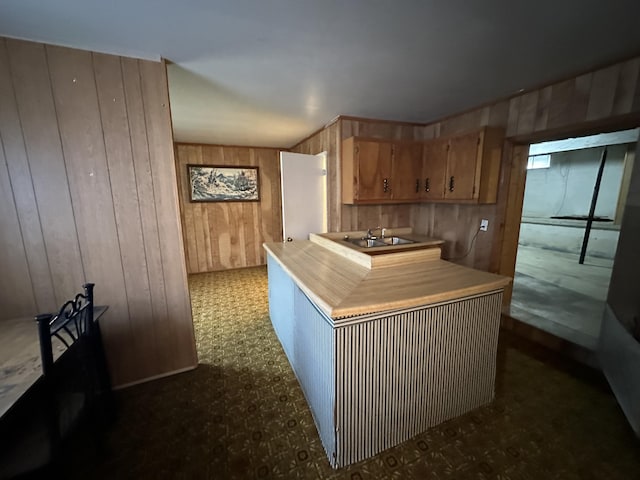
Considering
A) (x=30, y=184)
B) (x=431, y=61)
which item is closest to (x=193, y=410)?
(x=30, y=184)

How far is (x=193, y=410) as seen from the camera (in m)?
1.72

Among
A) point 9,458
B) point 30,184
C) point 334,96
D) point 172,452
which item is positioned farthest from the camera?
point 334,96

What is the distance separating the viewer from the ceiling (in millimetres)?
1250

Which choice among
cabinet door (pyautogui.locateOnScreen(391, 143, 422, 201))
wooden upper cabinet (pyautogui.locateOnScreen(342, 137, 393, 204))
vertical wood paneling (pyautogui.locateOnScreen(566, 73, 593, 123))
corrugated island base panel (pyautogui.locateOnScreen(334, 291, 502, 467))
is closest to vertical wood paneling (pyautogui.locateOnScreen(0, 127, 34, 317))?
corrugated island base panel (pyautogui.locateOnScreen(334, 291, 502, 467))

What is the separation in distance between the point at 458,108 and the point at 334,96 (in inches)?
56.2

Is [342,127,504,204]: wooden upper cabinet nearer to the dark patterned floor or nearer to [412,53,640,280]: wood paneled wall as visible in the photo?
[412,53,640,280]: wood paneled wall

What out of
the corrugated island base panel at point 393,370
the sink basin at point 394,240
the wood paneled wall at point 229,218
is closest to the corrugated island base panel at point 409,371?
the corrugated island base panel at point 393,370

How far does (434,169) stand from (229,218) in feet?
12.0

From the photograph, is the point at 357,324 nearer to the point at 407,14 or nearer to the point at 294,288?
the point at 294,288

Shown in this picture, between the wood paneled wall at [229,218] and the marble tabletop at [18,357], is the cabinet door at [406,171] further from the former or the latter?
the marble tabletop at [18,357]

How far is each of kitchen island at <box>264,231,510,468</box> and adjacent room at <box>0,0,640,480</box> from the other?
0.05 ft

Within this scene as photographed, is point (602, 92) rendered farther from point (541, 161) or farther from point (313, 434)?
point (541, 161)

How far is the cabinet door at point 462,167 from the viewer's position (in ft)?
8.34

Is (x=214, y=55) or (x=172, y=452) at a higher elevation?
(x=214, y=55)
